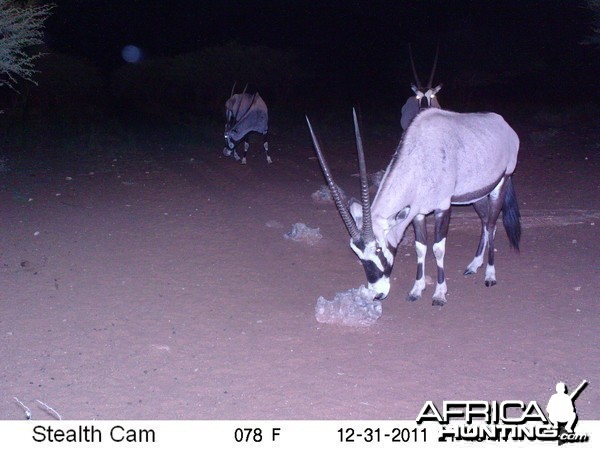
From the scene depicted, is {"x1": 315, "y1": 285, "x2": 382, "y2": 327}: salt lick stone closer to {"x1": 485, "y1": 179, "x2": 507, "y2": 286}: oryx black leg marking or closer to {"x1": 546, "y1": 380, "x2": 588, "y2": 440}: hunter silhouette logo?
{"x1": 546, "y1": 380, "x2": 588, "y2": 440}: hunter silhouette logo

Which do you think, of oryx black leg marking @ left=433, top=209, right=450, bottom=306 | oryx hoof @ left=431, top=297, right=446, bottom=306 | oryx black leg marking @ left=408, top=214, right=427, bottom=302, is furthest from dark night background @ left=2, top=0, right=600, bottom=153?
oryx hoof @ left=431, top=297, right=446, bottom=306

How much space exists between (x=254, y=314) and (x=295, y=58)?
36707 millimetres

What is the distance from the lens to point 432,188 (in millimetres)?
6391

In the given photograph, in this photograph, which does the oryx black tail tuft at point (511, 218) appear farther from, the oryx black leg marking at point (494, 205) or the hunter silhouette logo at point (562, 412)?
the hunter silhouette logo at point (562, 412)

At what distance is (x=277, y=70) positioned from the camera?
39.3 m

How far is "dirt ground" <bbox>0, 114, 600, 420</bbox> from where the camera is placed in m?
4.68

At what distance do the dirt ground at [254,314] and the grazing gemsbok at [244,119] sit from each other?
13.9 feet

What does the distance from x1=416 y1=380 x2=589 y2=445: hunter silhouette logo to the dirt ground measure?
0.18 metres

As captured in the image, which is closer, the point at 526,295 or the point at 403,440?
the point at 403,440

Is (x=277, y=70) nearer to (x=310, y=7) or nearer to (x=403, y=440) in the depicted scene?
(x=310, y=7)

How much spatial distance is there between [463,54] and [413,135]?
31944mm

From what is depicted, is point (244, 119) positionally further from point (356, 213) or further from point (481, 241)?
point (356, 213)

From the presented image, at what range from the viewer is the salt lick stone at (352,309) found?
5871mm

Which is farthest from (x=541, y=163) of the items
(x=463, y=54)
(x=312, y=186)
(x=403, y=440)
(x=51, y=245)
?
(x=463, y=54)
